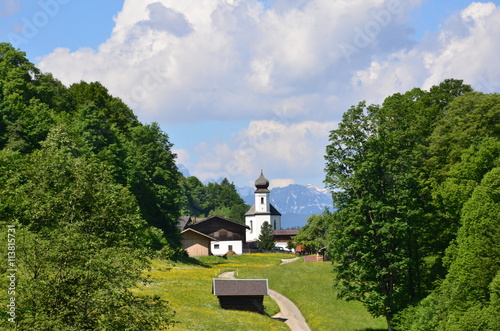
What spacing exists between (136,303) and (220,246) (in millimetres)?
106426

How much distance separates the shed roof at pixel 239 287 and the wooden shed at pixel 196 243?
165 feet

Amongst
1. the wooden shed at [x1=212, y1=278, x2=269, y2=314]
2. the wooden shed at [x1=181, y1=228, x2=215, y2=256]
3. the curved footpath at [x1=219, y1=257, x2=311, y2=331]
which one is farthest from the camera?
the wooden shed at [x1=181, y1=228, x2=215, y2=256]

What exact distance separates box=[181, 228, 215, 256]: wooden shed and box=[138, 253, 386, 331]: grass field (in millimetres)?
22063

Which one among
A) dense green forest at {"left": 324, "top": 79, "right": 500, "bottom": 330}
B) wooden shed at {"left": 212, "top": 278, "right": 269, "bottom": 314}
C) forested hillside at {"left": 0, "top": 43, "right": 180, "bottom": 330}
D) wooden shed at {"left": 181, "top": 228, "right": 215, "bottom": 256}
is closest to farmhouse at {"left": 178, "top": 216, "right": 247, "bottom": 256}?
wooden shed at {"left": 181, "top": 228, "right": 215, "bottom": 256}

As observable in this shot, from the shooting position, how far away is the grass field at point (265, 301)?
43344 mm

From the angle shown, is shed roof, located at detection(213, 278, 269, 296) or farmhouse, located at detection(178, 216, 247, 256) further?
farmhouse, located at detection(178, 216, 247, 256)

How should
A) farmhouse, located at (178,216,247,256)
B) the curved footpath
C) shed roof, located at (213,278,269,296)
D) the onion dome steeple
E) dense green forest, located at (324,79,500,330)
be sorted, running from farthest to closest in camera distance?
1. the onion dome steeple
2. farmhouse, located at (178,216,247,256)
3. shed roof, located at (213,278,269,296)
4. the curved footpath
5. dense green forest, located at (324,79,500,330)

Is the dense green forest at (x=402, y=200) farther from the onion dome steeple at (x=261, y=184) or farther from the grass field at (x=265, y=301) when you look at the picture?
the onion dome steeple at (x=261, y=184)

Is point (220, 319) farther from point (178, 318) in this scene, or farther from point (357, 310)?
point (357, 310)

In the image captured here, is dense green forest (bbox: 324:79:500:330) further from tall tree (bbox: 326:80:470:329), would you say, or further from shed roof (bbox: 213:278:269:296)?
shed roof (bbox: 213:278:269:296)

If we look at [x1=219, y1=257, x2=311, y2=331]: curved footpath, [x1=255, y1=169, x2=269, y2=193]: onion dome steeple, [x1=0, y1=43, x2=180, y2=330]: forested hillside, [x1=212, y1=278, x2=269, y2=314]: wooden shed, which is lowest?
[x1=219, y1=257, x2=311, y2=331]: curved footpath

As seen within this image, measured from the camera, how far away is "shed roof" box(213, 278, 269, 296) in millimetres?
50375

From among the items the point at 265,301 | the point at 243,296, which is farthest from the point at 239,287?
the point at 265,301

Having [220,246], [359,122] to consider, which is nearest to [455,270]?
[359,122]
